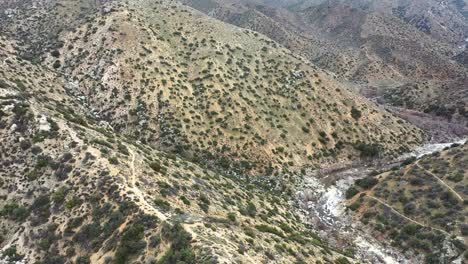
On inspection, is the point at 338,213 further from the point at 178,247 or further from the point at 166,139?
the point at 178,247

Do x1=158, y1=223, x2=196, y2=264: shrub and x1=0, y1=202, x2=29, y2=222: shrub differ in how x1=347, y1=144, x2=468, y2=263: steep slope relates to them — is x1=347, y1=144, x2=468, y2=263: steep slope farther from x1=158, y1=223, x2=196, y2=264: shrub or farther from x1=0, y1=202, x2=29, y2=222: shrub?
x1=0, y1=202, x2=29, y2=222: shrub

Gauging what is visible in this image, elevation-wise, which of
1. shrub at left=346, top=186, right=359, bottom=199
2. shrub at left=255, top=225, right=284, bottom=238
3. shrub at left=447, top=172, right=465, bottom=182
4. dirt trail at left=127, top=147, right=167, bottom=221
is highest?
shrub at left=447, top=172, right=465, bottom=182

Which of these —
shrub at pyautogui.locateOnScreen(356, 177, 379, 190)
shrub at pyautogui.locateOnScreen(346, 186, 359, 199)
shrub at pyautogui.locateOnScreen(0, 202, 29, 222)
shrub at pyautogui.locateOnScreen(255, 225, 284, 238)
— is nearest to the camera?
shrub at pyautogui.locateOnScreen(0, 202, 29, 222)

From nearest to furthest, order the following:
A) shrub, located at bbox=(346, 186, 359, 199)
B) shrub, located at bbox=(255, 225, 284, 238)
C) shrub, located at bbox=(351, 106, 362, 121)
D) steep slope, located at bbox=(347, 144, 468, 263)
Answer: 1. shrub, located at bbox=(255, 225, 284, 238)
2. steep slope, located at bbox=(347, 144, 468, 263)
3. shrub, located at bbox=(346, 186, 359, 199)
4. shrub, located at bbox=(351, 106, 362, 121)

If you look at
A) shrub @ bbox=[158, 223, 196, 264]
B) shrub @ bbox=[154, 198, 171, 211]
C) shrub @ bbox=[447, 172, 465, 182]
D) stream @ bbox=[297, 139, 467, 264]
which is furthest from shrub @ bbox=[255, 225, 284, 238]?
shrub @ bbox=[447, 172, 465, 182]

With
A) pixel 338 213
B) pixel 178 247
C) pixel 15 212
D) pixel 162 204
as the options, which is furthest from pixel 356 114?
pixel 15 212

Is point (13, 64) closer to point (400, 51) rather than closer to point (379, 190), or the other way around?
point (379, 190)
